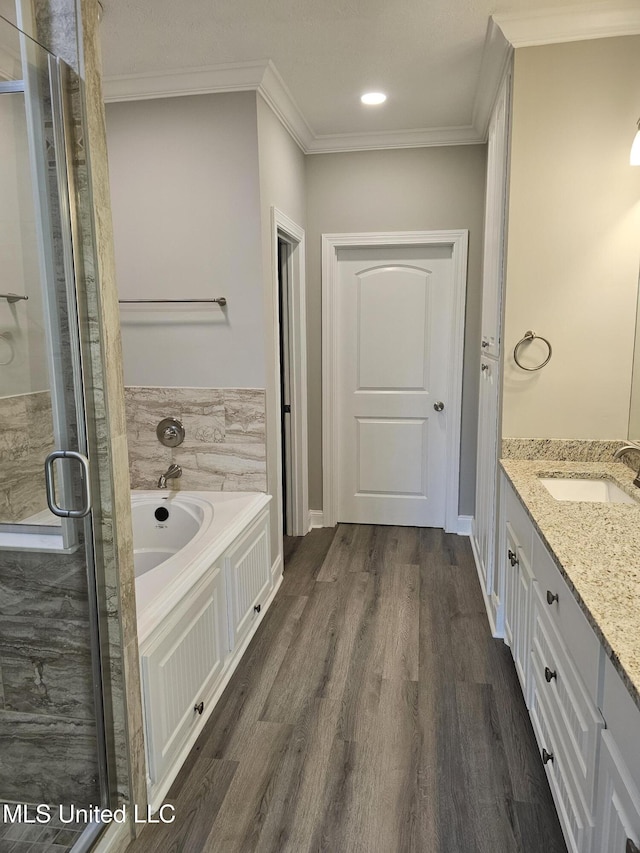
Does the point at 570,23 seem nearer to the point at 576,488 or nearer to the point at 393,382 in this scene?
the point at 576,488

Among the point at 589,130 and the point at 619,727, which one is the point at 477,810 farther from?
the point at 589,130

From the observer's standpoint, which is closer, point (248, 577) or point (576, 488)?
point (576, 488)

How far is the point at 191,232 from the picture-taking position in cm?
297

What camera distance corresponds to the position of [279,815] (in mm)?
1816

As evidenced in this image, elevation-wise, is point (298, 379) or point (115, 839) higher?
point (298, 379)

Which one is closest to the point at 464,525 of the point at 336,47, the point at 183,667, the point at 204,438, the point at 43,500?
the point at 204,438

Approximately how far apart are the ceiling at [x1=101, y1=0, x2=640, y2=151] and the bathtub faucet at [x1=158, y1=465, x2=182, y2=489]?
186 centimetres

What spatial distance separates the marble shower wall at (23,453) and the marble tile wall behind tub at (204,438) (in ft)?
4.63

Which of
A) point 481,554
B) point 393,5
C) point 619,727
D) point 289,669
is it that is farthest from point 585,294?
point 289,669

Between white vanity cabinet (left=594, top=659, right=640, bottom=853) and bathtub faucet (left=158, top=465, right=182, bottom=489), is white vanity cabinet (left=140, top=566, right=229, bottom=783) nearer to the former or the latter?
bathtub faucet (left=158, top=465, right=182, bottom=489)

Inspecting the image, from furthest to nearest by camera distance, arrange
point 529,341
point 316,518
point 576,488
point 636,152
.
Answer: point 316,518 → point 529,341 → point 576,488 → point 636,152

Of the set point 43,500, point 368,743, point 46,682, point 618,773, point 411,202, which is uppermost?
point 411,202

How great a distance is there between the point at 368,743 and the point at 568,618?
1.01m

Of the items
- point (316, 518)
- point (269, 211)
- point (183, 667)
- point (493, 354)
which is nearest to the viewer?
point (183, 667)
